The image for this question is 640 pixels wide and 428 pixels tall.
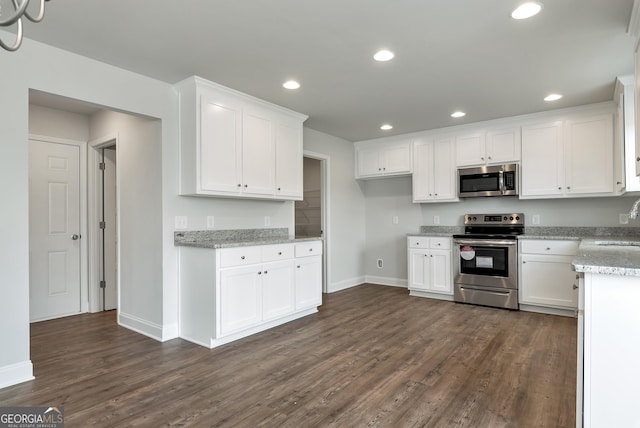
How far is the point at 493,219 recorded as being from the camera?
492 centimetres

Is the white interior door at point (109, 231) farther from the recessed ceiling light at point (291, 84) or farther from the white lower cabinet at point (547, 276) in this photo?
the white lower cabinet at point (547, 276)

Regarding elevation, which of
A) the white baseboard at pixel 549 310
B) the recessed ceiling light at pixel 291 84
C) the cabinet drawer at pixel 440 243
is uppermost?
the recessed ceiling light at pixel 291 84

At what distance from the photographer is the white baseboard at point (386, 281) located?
5.80 meters

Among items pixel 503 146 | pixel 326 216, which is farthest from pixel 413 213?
pixel 503 146

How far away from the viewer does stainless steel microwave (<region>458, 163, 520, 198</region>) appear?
4562 millimetres

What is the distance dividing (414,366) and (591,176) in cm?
313

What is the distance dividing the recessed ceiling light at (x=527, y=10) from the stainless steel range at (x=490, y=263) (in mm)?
2763

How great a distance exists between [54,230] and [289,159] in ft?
9.29

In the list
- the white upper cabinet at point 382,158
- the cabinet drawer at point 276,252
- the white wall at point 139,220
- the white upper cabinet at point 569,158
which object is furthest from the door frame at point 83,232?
the white upper cabinet at point 569,158

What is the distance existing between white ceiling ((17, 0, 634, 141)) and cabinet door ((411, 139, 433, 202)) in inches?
54.3

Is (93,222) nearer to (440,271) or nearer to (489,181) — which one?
(440,271)

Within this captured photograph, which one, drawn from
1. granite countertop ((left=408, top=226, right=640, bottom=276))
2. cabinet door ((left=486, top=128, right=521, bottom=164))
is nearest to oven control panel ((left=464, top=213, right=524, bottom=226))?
granite countertop ((left=408, top=226, right=640, bottom=276))

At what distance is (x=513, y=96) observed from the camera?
381 centimetres

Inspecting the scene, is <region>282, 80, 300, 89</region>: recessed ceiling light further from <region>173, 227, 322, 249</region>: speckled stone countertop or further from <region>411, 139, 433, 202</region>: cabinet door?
<region>411, 139, 433, 202</region>: cabinet door
